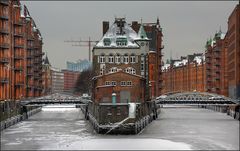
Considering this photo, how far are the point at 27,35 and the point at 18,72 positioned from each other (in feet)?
57.5

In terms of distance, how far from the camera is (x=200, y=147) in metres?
48.5

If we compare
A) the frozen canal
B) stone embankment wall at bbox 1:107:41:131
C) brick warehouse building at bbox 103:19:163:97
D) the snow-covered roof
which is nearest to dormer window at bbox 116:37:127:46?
the snow-covered roof

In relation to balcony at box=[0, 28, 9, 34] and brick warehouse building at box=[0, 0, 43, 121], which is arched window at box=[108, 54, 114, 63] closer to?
brick warehouse building at box=[0, 0, 43, 121]

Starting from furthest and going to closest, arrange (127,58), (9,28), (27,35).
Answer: (27,35) < (127,58) < (9,28)

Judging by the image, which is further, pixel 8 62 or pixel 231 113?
pixel 231 113

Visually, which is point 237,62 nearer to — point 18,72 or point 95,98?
point 95,98

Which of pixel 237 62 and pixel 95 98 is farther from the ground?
pixel 237 62

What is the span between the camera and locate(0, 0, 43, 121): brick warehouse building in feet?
291

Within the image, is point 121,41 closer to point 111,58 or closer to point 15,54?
point 111,58

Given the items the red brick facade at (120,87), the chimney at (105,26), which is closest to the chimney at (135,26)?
the chimney at (105,26)

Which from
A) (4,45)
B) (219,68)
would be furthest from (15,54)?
(219,68)

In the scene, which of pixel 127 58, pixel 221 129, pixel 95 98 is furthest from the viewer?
pixel 127 58

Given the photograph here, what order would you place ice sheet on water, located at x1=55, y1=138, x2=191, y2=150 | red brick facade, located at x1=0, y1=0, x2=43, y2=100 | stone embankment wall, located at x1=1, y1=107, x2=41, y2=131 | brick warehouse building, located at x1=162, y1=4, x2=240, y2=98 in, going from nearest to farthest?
ice sheet on water, located at x1=55, y1=138, x2=191, y2=150
stone embankment wall, located at x1=1, y1=107, x2=41, y2=131
red brick facade, located at x1=0, y1=0, x2=43, y2=100
brick warehouse building, located at x1=162, y1=4, x2=240, y2=98

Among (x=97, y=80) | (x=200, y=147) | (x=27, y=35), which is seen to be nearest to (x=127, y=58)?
(x=97, y=80)
